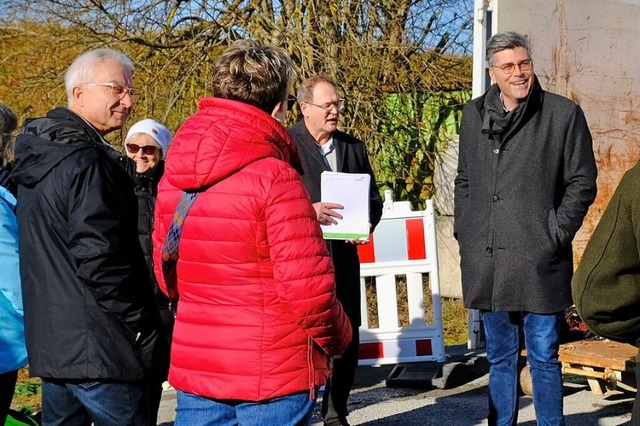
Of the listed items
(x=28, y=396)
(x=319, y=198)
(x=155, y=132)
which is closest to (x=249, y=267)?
(x=155, y=132)

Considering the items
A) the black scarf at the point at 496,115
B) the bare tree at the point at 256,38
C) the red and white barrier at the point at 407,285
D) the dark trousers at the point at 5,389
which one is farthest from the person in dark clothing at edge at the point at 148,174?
the bare tree at the point at 256,38

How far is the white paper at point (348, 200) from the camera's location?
5.65m

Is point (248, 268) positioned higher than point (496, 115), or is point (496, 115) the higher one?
point (496, 115)

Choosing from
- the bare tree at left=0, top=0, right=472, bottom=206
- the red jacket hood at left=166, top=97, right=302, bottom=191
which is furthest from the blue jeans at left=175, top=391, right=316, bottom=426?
the bare tree at left=0, top=0, right=472, bottom=206

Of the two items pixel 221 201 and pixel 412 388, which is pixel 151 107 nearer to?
pixel 412 388

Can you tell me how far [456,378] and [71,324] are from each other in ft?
13.8

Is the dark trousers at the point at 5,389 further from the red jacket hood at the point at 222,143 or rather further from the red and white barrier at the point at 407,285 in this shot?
the red and white barrier at the point at 407,285

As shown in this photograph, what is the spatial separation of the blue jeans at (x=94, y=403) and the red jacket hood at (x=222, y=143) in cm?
86

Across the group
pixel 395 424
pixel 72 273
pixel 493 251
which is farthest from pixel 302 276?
pixel 395 424

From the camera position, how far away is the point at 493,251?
523 centimetres

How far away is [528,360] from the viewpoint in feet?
17.1

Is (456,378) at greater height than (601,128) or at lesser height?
lesser

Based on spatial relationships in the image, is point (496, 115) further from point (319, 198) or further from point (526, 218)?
point (319, 198)

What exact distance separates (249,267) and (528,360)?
2451 mm
